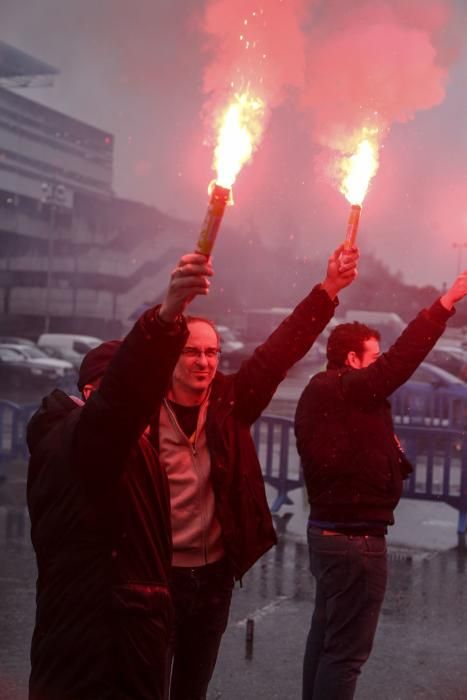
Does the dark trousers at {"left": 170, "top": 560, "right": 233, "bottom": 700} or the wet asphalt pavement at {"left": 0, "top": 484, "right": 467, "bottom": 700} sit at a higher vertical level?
the dark trousers at {"left": 170, "top": 560, "right": 233, "bottom": 700}

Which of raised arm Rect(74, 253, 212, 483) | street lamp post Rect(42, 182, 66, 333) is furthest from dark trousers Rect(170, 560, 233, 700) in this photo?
street lamp post Rect(42, 182, 66, 333)

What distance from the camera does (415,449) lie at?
10.4 metres

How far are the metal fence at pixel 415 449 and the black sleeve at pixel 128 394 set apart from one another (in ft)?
21.7

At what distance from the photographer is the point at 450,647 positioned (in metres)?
5.50

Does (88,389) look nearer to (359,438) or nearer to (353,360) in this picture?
(359,438)

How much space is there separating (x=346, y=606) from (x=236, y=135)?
1910 mm

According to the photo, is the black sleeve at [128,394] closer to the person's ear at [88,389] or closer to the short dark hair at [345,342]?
the person's ear at [88,389]

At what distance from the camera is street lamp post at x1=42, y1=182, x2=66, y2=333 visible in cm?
4103

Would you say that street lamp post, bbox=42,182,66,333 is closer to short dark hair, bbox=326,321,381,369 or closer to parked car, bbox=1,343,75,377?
parked car, bbox=1,343,75,377

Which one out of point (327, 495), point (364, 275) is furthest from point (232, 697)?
point (364, 275)

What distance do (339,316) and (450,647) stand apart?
28.5 m

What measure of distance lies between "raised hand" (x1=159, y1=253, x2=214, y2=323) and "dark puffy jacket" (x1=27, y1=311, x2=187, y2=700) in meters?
0.08

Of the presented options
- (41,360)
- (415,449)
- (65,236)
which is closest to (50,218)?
(65,236)

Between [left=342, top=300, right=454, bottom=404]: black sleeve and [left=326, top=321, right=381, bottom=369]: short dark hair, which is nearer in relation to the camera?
[left=342, top=300, right=454, bottom=404]: black sleeve
